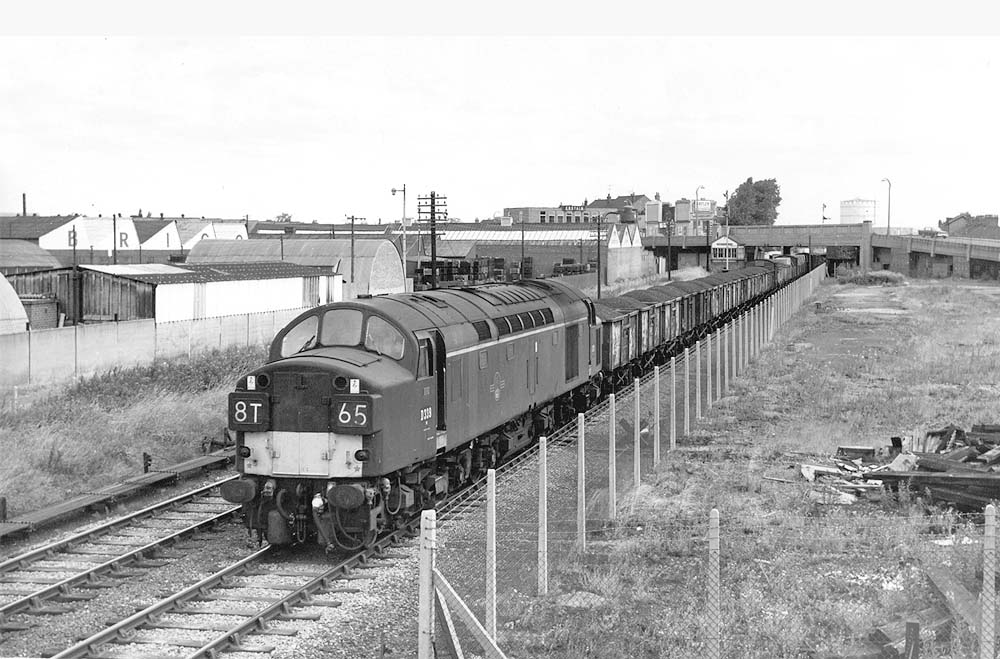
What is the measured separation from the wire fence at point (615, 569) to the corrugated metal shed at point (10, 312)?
28.2 meters

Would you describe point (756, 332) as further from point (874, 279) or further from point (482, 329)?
point (874, 279)

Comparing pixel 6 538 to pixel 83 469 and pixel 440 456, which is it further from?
pixel 440 456

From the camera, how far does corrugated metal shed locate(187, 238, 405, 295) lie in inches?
2685

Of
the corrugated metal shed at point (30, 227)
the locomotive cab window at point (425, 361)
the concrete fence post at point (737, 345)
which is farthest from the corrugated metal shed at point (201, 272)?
the corrugated metal shed at point (30, 227)

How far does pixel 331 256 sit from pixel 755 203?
13329 cm

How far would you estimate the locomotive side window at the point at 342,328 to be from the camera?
16031mm

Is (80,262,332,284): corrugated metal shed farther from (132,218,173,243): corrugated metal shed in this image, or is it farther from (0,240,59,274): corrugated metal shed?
(132,218,173,243): corrugated metal shed

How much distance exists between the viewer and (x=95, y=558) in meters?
15.7

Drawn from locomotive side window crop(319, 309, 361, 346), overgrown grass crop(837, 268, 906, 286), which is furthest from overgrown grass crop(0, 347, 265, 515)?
overgrown grass crop(837, 268, 906, 286)

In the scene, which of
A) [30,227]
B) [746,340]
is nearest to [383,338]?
[746,340]

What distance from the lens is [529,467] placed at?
16484 mm

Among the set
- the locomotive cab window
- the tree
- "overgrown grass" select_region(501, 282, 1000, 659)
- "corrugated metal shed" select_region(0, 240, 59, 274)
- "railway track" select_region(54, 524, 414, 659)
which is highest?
the tree

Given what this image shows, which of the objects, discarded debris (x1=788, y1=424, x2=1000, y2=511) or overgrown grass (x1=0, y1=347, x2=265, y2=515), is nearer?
discarded debris (x1=788, y1=424, x2=1000, y2=511)

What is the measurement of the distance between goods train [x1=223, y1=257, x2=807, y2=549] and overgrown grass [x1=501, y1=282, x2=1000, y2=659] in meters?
3.01
